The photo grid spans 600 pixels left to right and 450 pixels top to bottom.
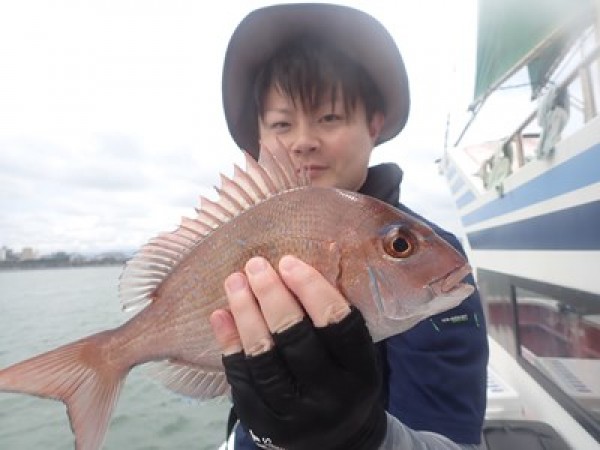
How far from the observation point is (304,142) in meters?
1.92

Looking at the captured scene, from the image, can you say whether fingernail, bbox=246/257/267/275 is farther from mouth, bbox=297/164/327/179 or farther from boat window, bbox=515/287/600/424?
boat window, bbox=515/287/600/424

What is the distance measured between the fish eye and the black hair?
98cm

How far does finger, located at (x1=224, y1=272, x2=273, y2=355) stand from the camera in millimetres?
1182

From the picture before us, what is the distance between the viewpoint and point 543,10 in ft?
18.9

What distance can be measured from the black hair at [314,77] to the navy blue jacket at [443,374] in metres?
1.10

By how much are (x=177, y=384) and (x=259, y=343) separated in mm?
447

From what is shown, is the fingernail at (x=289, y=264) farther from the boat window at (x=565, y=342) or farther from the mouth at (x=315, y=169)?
the boat window at (x=565, y=342)

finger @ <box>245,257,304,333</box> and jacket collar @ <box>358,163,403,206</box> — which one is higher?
jacket collar @ <box>358,163,403,206</box>

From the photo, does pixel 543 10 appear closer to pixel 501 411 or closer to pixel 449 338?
pixel 501 411

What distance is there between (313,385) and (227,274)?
419mm

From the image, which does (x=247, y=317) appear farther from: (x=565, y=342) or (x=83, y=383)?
(x=565, y=342)

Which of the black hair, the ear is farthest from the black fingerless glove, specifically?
the ear

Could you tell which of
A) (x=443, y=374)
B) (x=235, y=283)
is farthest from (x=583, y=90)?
(x=235, y=283)

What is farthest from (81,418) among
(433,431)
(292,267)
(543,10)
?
(543,10)
